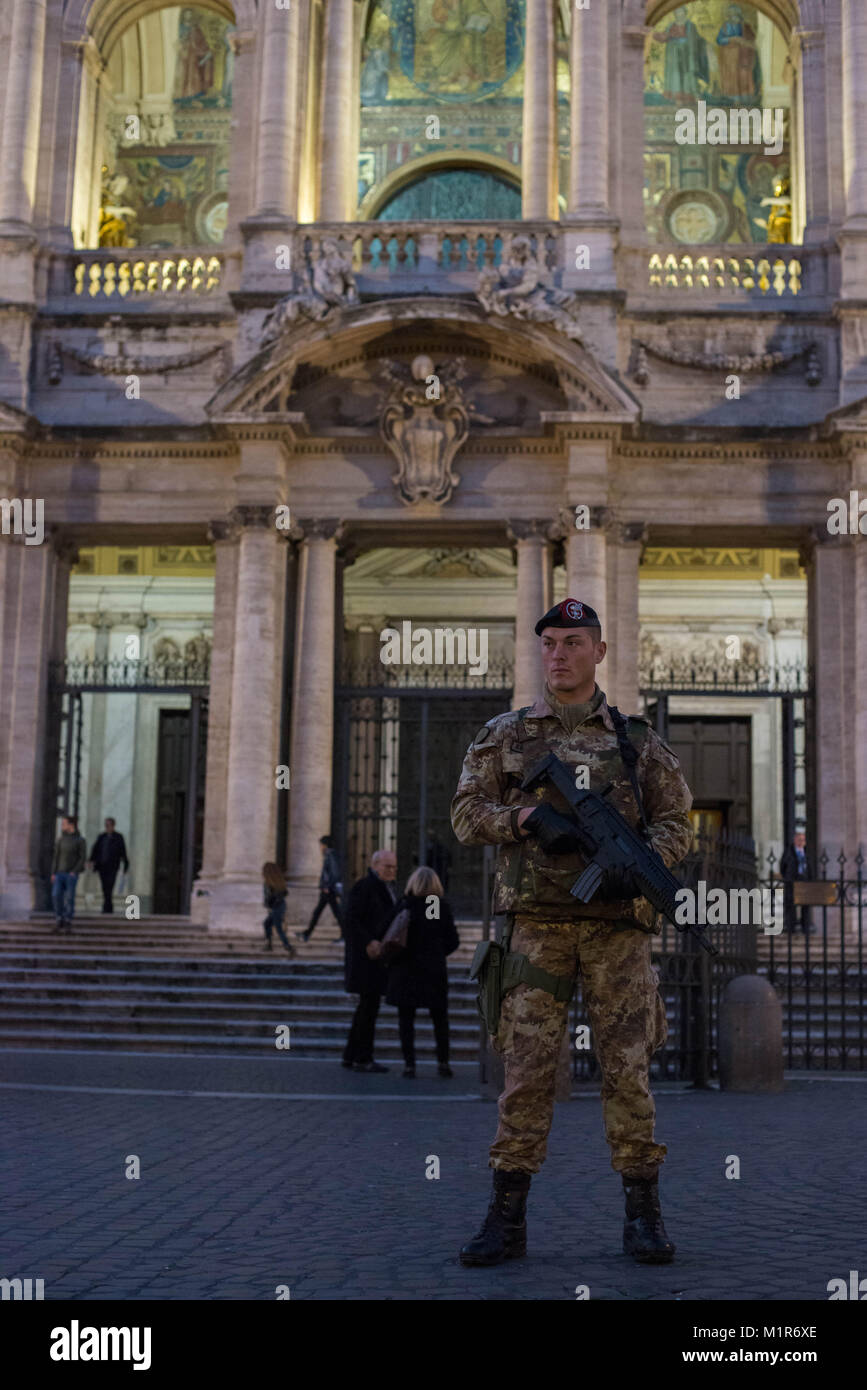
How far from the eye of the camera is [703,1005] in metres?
12.6

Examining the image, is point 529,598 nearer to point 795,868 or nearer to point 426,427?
point 426,427

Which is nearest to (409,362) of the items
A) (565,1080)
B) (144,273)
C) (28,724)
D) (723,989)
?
Answer: (144,273)

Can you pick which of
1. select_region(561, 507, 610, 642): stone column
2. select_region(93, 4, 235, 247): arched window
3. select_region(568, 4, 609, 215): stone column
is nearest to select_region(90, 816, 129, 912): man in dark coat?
select_region(561, 507, 610, 642): stone column

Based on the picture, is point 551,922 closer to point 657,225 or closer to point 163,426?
point 163,426

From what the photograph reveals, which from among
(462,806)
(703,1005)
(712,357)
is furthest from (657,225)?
(462,806)

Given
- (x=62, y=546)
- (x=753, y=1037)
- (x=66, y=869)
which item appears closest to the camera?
(x=753, y=1037)

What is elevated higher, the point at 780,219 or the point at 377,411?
the point at 780,219

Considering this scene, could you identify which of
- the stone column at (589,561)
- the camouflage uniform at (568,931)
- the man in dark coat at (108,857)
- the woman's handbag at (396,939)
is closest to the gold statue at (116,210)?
the man in dark coat at (108,857)

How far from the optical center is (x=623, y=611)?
72.2 feet

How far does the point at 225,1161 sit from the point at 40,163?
19272 mm

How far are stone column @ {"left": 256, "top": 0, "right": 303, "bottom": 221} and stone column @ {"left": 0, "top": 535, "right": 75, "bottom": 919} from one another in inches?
223

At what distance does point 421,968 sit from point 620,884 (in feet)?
26.6

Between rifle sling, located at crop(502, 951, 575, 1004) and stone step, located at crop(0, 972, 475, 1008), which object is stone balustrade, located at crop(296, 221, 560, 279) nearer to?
stone step, located at crop(0, 972, 475, 1008)

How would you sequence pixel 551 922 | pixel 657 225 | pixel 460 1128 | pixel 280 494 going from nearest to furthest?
1. pixel 551 922
2. pixel 460 1128
3. pixel 280 494
4. pixel 657 225
